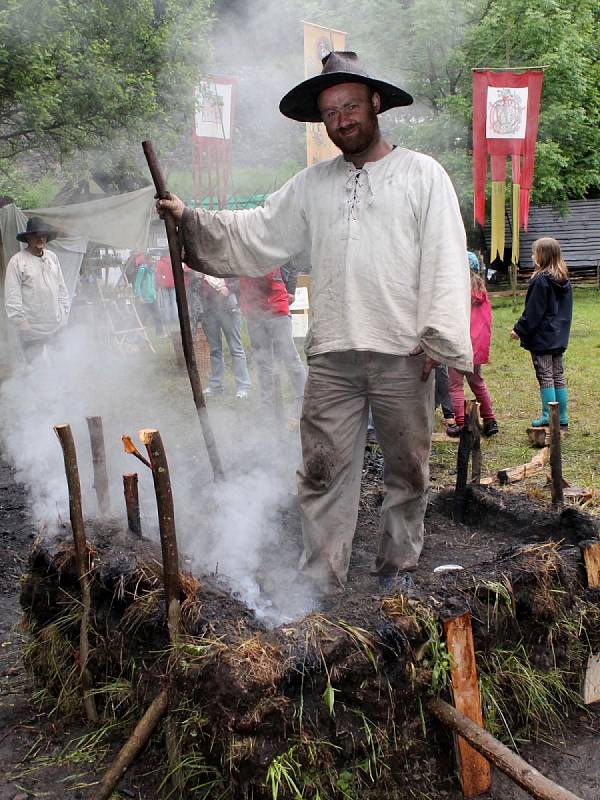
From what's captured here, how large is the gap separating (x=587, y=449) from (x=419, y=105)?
13.0m

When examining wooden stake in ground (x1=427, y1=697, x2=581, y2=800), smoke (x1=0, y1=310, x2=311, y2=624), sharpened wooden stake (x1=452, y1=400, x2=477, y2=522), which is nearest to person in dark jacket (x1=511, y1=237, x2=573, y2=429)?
smoke (x1=0, y1=310, x2=311, y2=624)

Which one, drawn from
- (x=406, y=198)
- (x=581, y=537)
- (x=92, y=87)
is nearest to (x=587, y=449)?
(x=581, y=537)

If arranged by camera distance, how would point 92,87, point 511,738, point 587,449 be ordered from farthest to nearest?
point 92,87 → point 587,449 → point 511,738

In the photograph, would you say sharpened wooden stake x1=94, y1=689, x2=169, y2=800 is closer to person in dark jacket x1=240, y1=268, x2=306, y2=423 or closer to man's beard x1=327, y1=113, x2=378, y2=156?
man's beard x1=327, y1=113, x2=378, y2=156

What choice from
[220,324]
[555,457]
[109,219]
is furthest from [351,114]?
[109,219]

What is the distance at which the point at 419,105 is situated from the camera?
1745 centimetres

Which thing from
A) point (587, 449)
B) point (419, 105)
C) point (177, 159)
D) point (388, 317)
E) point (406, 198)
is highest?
point (419, 105)

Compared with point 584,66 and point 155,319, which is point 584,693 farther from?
point 584,66

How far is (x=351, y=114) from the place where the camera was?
3.24 meters

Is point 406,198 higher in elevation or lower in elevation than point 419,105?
lower

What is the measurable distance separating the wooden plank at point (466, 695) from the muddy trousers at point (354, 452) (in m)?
0.85

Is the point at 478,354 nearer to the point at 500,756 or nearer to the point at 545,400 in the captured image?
the point at 545,400

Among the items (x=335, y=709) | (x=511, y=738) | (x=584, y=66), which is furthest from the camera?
(x=584, y=66)

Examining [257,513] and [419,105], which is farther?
[419,105]
